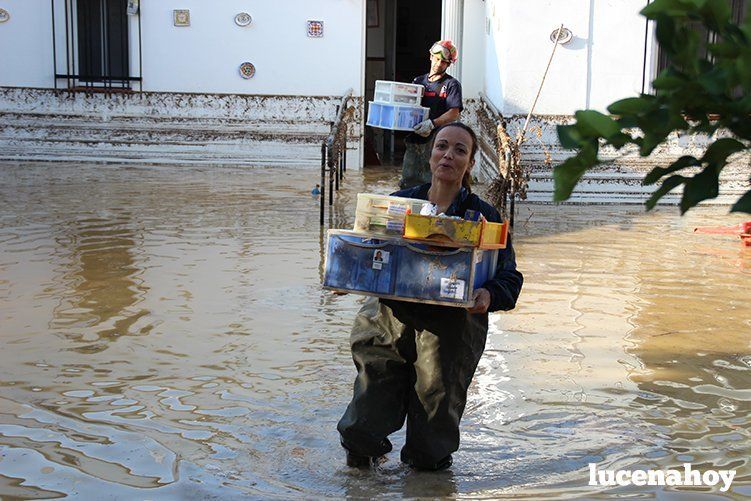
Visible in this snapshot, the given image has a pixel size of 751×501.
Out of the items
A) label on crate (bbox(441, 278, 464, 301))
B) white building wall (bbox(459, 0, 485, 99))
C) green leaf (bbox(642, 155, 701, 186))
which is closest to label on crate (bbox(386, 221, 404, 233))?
label on crate (bbox(441, 278, 464, 301))

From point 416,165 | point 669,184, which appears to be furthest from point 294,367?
point 669,184

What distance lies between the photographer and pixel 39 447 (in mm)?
4918

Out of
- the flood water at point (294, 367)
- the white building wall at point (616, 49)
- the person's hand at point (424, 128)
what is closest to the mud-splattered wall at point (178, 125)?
the white building wall at point (616, 49)

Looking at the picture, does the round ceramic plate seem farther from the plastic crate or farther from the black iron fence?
the plastic crate

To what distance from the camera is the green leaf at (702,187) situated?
173 cm

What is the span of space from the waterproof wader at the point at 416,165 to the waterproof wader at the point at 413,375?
166 inches

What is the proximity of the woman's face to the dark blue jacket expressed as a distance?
4.0 inches

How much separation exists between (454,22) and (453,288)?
13.9m

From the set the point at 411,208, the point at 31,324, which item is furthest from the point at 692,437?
the point at 31,324

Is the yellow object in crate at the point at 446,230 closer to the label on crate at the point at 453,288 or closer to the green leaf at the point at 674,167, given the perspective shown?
the label on crate at the point at 453,288

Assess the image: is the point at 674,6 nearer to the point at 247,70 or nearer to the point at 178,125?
the point at 247,70

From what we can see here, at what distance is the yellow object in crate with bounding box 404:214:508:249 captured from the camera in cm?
408

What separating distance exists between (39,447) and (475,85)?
46.2 ft

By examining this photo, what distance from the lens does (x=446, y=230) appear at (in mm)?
4086
